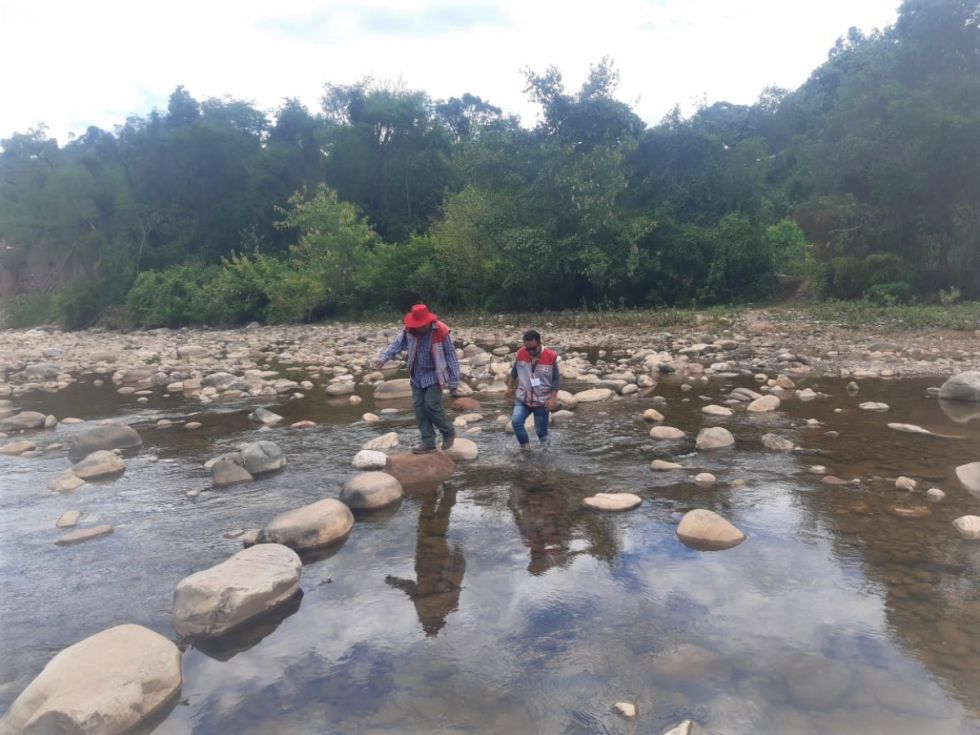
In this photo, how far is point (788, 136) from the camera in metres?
42.3

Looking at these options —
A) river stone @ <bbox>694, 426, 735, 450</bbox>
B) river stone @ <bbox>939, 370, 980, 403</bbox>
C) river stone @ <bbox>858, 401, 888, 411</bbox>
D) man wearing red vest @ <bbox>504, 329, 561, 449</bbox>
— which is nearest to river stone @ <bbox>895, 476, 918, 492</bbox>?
river stone @ <bbox>694, 426, 735, 450</bbox>

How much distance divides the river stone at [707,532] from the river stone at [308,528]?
2.84 meters

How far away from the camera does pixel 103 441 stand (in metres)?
8.60

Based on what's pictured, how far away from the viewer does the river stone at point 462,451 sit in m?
7.61

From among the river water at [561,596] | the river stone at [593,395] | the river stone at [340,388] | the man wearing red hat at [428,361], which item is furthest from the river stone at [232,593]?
the river stone at [340,388]

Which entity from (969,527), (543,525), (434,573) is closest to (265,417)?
(543,525)

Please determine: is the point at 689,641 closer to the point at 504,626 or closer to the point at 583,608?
the point at 583,608

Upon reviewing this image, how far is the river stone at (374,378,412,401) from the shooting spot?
1177 cm

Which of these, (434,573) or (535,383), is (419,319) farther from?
(434,573)

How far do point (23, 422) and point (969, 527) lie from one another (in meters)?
12.5

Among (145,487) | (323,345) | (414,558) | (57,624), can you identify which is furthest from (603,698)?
(323,345)

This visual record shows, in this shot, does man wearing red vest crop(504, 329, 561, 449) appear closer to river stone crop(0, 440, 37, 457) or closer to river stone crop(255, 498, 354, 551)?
river stone crop(255, 498, 354, 551)

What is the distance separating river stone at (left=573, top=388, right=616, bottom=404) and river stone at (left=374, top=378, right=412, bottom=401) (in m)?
3.16

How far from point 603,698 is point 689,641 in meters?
0.75
